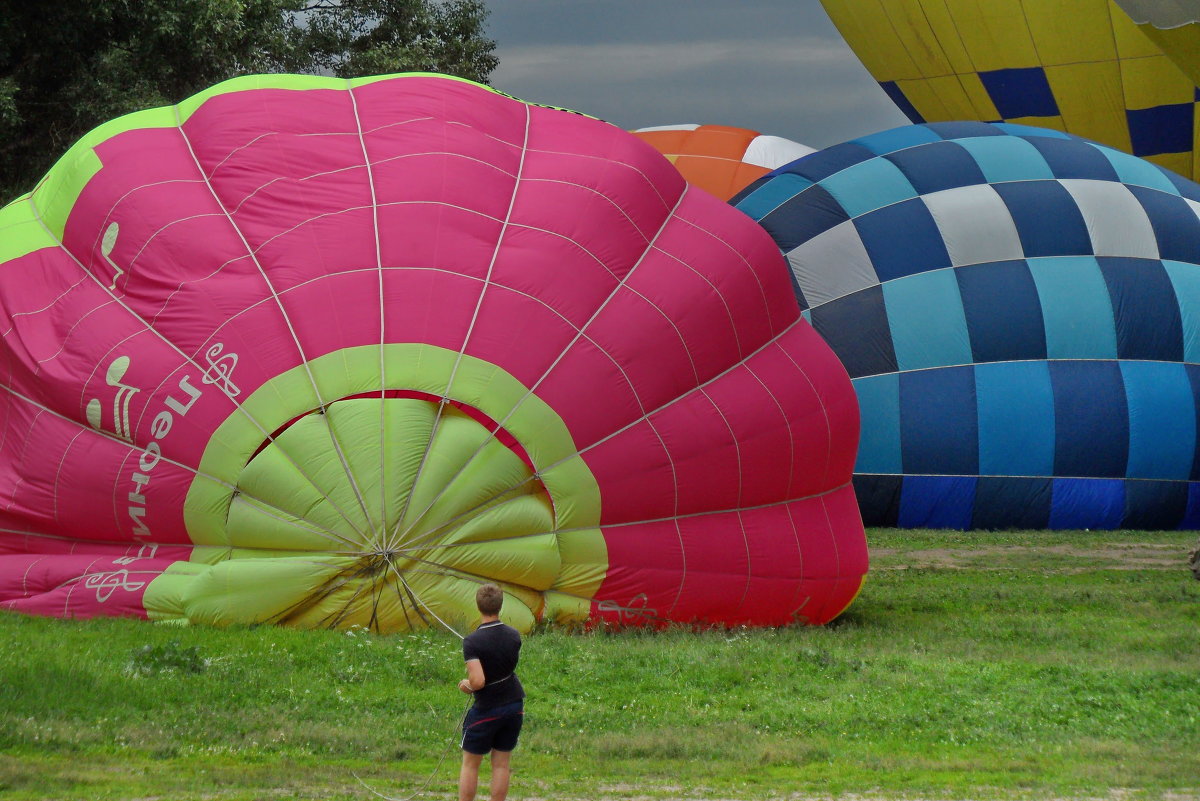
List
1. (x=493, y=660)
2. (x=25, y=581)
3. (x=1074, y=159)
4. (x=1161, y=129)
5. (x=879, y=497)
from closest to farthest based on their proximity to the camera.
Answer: (x=493, y=660), (x=25, y=581), (x=879, y=497), (x=1074, y=159), (x=1161, y=129)

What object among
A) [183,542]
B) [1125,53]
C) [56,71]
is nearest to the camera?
[183,542]

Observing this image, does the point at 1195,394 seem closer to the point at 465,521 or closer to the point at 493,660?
the point at 465,521

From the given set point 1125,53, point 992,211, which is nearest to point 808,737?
point 992,211

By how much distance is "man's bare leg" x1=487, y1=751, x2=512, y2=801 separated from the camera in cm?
515

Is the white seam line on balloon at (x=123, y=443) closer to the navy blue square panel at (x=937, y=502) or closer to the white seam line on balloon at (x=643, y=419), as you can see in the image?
the white seam line on balloon at (x=643, y=419)

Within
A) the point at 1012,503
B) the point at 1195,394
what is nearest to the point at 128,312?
the point at 1012,503

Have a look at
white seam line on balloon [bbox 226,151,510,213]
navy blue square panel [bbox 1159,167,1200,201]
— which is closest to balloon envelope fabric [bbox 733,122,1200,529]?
navy blue square panel [bbox 1159,167,1200,201]

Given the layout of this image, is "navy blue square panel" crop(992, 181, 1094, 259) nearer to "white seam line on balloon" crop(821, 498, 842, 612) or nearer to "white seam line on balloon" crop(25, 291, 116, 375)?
"white seam line on balloon" crop(821, 498, 842, 612)

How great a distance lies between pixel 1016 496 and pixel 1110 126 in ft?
29.5

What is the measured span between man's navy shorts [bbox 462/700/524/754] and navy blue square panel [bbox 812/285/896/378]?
1055 cm

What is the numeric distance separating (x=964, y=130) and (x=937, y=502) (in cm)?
444

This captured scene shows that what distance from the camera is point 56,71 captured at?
18172mm

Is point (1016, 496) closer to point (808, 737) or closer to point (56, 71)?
point (808, 737)

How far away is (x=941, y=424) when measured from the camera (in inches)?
602
